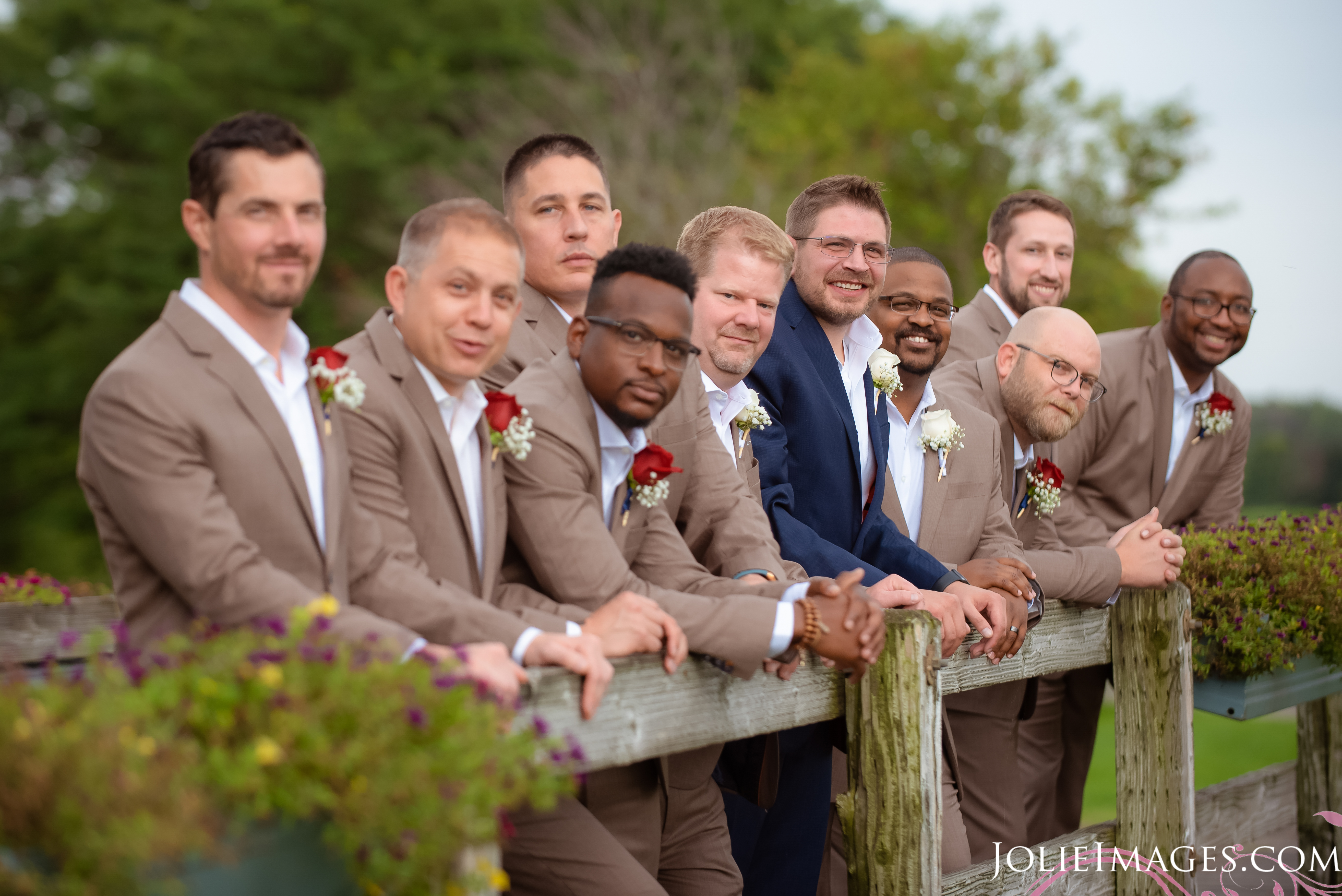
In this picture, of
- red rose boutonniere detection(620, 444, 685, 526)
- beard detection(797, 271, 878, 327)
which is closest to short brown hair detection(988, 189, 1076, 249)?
beard detection(797, 271, 878, 327)

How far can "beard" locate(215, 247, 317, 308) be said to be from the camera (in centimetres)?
273

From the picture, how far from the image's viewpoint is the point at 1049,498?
513 centimetres

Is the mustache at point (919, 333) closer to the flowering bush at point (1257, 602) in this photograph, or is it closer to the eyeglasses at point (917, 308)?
the eyeglasses at point (917, 308)

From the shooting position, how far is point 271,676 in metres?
2.00

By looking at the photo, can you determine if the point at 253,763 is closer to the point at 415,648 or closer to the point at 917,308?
the point at 415,648

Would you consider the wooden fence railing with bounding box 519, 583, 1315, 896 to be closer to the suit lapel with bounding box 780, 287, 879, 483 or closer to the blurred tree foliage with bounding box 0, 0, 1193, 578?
the suit lapel with bounding box 780, 287, 879, 483

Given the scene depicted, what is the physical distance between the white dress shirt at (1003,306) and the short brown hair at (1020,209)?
32cm

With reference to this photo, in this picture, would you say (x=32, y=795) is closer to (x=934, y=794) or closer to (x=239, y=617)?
(x=239, y=617)

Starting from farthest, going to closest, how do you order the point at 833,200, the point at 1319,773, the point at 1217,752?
the point at 1217,752 < the point at 1319,773 < the point at 833,200

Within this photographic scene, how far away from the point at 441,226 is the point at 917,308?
7.52ft

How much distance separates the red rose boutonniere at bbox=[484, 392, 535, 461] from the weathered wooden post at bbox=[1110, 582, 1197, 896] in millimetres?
2746

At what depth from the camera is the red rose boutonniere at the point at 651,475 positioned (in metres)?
3.40

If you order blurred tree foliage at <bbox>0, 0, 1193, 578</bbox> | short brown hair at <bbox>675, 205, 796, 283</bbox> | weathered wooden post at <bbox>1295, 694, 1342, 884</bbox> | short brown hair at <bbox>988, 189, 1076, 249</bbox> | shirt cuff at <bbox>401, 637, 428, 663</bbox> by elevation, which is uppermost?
blurred tree foliage at <bbox>0, 0, 1193, 578</bbox>

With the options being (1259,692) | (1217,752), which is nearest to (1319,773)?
(1259,692)
